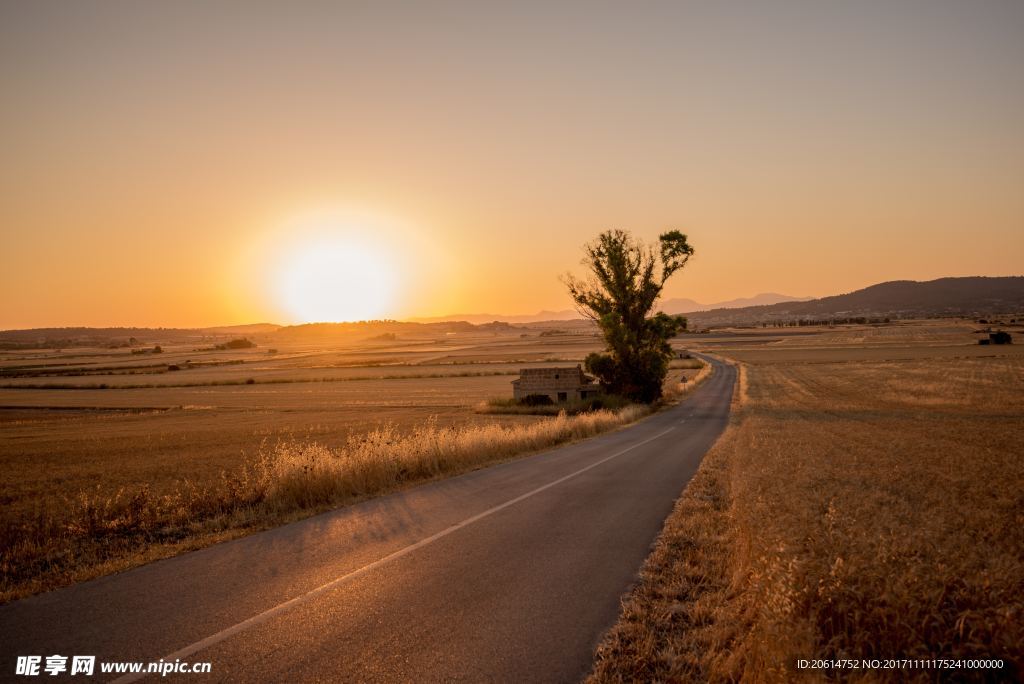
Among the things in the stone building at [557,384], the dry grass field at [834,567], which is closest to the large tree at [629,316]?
the stone building at [557,384]

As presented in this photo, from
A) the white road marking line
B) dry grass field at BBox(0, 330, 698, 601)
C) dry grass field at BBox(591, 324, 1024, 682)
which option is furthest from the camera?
dry grass field at BBox(0, 330, 698, 601)

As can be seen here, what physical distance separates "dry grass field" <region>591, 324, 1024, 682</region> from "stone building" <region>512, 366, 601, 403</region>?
32.6m

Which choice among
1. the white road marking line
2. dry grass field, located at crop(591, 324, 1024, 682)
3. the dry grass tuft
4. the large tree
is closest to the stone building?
the large tree

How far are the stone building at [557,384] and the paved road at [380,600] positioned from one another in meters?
38.1

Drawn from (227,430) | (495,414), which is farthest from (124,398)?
(495,414)

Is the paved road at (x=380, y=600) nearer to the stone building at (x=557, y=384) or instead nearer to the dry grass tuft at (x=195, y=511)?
the dry grass tuft at (x=195, y=511)

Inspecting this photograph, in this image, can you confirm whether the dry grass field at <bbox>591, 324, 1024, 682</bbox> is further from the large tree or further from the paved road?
the large tree

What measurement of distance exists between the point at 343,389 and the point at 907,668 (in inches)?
2977

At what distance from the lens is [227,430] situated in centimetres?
3947

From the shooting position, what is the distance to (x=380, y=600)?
7039 millimetres

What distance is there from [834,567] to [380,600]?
198 inches

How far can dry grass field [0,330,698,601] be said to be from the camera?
10773 mm

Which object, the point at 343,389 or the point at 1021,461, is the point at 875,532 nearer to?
the point at 1021,461

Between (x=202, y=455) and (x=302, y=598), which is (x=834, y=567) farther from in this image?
(x=202, y=455)
